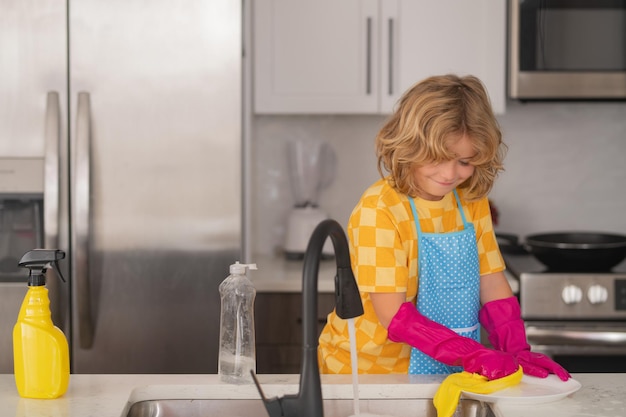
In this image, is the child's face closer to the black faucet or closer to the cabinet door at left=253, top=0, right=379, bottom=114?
the black faucet

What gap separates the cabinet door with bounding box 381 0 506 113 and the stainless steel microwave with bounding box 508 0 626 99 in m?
0.07

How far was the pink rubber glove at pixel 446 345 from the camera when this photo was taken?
1582 millimetres

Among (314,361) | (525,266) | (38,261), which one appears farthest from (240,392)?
(525,266)

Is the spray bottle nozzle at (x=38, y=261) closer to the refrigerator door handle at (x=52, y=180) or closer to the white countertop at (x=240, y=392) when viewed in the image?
the white countertop at (x=240, y=392)

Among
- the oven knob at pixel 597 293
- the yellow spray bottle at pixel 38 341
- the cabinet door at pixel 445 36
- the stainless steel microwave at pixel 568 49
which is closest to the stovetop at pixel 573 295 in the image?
the oven knob at pixel 597 293

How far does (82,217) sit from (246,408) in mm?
1114

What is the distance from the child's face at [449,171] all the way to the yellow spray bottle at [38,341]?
733 millimetres

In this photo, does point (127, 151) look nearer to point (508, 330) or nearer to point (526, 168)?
point (508, 330)

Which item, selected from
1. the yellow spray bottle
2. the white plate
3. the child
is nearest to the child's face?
the child

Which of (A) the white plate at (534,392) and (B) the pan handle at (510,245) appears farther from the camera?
(B) the pan handle at (510,245)

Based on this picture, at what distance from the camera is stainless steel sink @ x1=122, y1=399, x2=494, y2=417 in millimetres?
1608

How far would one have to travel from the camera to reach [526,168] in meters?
3.40

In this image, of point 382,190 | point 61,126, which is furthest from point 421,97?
point 61,126

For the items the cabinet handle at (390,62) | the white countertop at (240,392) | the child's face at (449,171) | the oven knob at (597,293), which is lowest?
the white countertop at (240,392)
